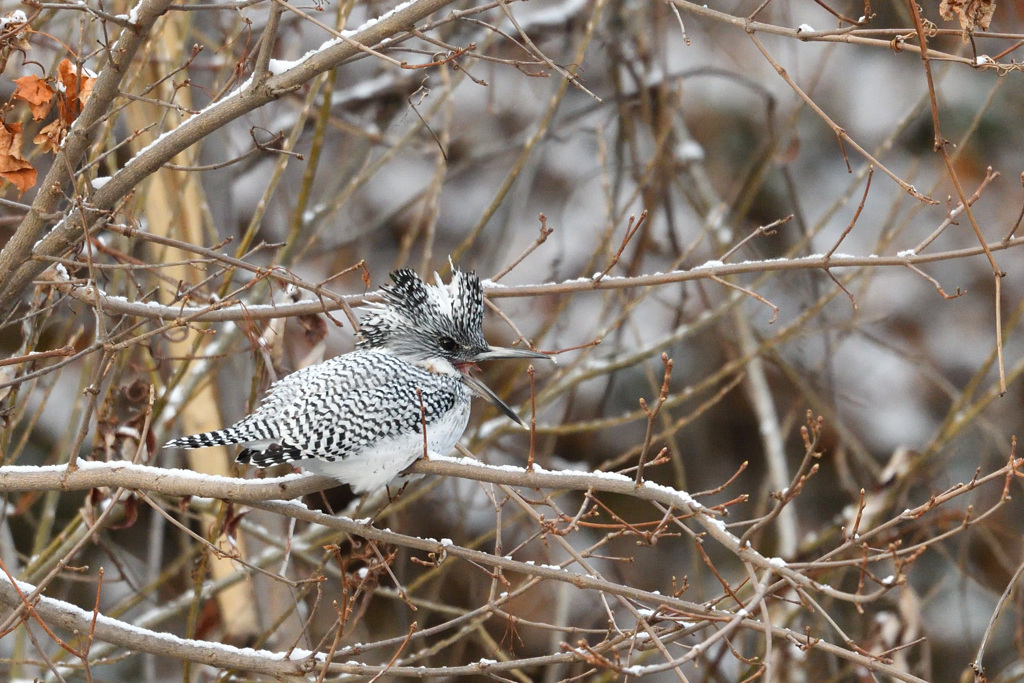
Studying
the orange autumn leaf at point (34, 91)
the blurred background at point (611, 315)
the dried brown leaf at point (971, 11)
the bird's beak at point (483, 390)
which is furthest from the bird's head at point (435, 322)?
the dried brown leaf at point (971, 11)

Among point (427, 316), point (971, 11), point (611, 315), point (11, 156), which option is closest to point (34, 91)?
point (11, 156)

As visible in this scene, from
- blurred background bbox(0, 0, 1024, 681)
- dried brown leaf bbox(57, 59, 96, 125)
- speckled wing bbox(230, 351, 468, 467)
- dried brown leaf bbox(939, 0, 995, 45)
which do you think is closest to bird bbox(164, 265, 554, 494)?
speckled wing bbox(230, 351, 468, 467)

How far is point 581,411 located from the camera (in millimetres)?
8070

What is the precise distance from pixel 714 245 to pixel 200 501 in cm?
333

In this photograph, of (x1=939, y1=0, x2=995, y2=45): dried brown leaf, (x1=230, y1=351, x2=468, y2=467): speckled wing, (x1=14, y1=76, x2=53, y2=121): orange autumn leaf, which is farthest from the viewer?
(x1=230, y1=351, x2=468, y2=467): speckled wing

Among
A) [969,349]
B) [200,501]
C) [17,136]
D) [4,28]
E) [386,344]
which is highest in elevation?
[4,28]

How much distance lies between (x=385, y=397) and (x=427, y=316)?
0.45m

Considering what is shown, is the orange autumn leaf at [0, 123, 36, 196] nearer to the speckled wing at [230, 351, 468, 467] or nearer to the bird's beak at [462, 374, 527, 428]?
the speckled wing at [230, 351, 468, 467]

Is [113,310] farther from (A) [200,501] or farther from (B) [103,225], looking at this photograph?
(A) [200,501]

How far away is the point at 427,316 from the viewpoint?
3.69 m

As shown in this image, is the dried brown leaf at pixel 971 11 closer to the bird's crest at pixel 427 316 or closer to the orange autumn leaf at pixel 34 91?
the bird's crest at pixel 427 316

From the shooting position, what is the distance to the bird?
10.5 feet

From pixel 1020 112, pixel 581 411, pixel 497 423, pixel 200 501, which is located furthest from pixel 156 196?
pixel 1020 112

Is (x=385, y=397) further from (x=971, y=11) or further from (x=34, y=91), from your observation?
(x=971, y=11)
